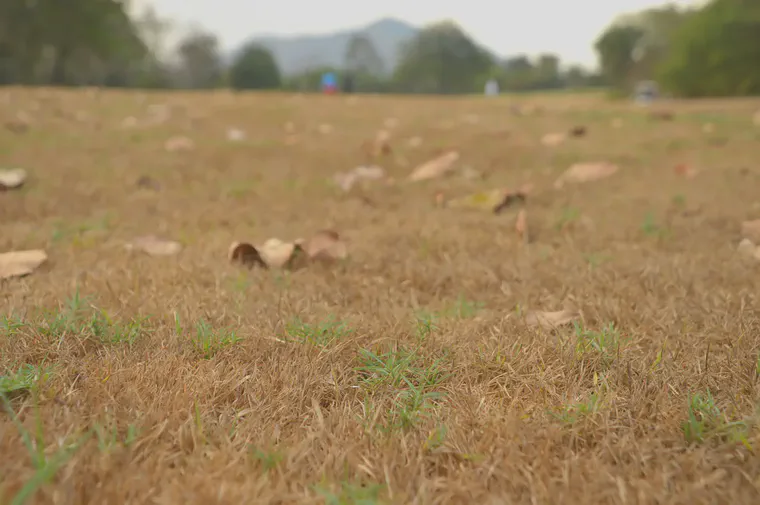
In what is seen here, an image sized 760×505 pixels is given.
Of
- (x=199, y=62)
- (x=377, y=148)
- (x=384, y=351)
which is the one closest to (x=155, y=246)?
(x=384, y=351)

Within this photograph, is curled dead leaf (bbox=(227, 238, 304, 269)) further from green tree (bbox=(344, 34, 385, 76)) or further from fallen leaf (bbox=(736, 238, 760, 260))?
green tree (bbox=(344, 34, 385, 76))

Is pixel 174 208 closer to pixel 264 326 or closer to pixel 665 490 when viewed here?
pixel 264 326

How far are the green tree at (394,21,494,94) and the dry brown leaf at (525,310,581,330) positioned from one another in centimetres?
4502

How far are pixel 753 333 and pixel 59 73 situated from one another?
93.6 ft

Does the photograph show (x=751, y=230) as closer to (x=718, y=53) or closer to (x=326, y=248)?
(x=326, y=248)

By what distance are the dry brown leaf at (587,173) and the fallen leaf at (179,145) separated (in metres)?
2.28

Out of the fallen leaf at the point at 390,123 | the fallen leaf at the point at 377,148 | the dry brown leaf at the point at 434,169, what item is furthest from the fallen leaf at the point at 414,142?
the dry brown leaf at the point at 434,169

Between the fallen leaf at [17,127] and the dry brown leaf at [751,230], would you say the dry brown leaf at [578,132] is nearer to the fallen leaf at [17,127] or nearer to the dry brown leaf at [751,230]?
the dry brown leaf at [751,230]

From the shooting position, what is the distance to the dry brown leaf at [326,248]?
162 cm

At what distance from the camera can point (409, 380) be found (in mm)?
974

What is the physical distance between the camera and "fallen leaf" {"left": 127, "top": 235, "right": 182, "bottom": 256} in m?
1.73

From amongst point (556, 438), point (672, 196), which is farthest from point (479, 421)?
point (672, 196)

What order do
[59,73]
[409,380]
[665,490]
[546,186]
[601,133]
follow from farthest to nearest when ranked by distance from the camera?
[59,73], [601,133], [546,186], [409,380], [665,490]

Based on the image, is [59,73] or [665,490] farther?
[59,73]
